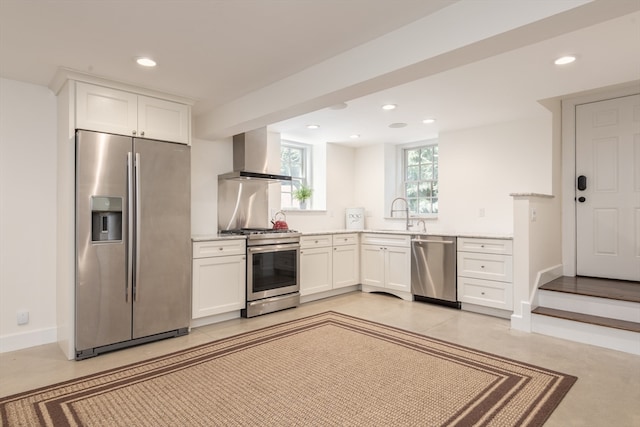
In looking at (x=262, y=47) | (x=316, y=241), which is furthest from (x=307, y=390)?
(x=316, y=241)

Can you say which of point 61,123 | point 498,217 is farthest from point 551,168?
point 61,123

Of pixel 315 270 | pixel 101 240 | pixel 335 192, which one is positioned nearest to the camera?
pixel 101 240

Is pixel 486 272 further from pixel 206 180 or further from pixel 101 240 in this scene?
pixel 101 240

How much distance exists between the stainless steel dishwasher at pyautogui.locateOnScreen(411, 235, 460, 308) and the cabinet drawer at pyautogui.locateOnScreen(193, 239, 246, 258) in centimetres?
227

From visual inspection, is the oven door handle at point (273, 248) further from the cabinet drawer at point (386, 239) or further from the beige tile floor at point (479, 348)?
the cabinet drawer at point (386, 239)

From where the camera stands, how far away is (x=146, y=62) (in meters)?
2.79

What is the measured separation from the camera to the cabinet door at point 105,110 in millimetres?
2990

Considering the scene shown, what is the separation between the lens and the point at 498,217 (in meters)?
4.82

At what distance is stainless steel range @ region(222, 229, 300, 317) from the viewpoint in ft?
13.4

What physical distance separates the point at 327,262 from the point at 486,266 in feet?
6.56

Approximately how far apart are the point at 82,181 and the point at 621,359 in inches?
180

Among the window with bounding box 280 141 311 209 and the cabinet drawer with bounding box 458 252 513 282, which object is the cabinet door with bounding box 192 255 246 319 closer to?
the window with bounding box 280 141 311 209

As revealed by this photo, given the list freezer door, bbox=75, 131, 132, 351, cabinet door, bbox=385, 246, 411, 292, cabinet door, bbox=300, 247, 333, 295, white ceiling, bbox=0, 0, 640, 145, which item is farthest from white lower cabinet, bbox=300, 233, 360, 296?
freezer door, bbox=75, 131, 132, 351

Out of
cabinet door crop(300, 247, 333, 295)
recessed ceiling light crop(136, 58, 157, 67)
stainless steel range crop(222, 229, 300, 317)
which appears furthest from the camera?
cabinet door crop(300, 247, 333, 295)
